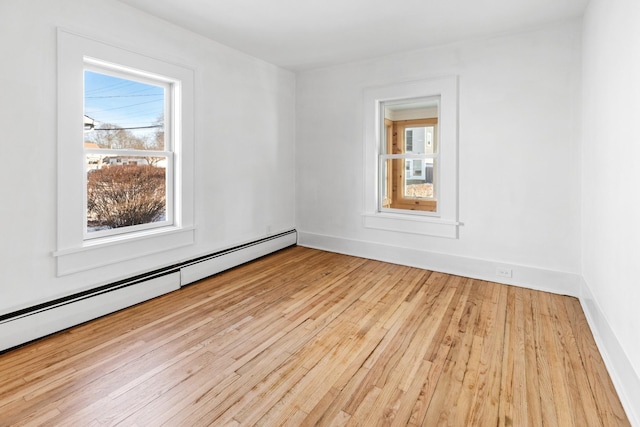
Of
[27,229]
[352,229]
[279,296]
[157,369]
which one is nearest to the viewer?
[157,369]

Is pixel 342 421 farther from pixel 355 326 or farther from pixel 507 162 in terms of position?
pixel 507 162

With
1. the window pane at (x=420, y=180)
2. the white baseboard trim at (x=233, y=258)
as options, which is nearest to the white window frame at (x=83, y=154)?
the white baseboard trim at (x=233, y=258)

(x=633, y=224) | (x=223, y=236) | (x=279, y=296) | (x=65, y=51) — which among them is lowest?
(x=279, y=296)

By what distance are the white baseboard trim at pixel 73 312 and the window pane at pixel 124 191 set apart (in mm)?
591

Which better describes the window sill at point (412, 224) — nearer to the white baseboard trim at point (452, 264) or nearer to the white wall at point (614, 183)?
the white baseboard trim at point (452, 264)

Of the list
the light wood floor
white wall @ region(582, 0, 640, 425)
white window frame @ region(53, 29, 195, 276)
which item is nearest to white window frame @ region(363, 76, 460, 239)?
the light wood floor

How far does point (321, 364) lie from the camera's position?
2.14 meters

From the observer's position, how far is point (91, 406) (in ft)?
5.75

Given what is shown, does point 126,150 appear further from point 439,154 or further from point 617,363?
point 617,363

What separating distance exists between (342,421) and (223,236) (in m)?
2.77

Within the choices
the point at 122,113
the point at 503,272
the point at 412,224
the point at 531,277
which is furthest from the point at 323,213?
the point at 122,113

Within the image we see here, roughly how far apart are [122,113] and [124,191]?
709mm

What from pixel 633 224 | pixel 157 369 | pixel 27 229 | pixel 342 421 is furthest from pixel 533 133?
pixel 27 229

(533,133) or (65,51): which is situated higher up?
(65,51)
